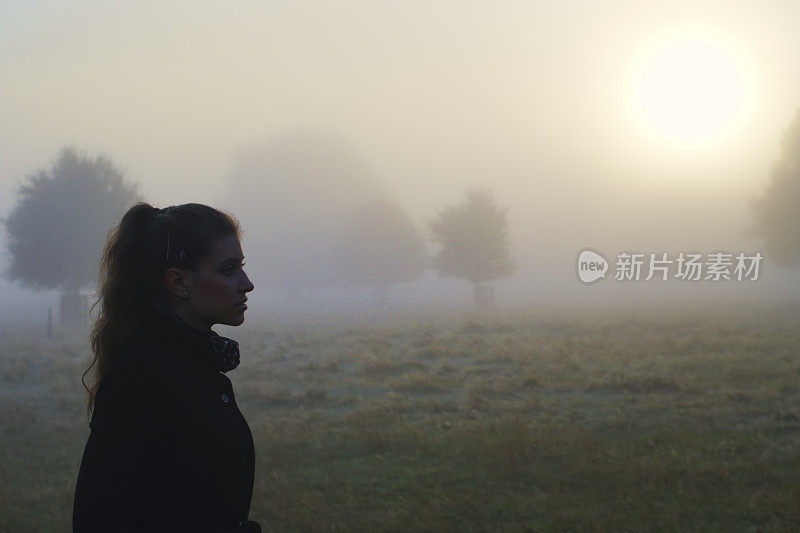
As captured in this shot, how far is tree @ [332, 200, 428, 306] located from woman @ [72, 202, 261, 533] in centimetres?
451

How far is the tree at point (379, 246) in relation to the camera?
19.8 ft

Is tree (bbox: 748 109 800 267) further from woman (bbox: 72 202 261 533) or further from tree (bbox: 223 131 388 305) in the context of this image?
woman (bbox: 72 202 261 533)

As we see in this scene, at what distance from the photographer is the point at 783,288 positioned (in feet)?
18.1

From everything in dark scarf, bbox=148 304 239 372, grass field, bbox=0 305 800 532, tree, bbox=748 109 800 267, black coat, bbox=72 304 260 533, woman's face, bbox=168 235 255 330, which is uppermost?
tree, bbox=748 109 800 267

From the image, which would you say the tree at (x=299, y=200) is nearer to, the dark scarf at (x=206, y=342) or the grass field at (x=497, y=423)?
the grass field at (x=497, y=423)

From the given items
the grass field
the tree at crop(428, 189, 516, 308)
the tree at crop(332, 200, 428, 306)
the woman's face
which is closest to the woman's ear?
the woman's face

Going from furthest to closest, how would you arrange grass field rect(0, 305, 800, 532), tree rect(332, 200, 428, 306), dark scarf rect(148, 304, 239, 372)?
tree rect(332, 200, 428, 306)
grass field rect(0, 305, 800, 532)
dark scarf rect(148, 304, 239, 372)

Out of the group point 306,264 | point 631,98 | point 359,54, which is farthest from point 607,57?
point 306,264

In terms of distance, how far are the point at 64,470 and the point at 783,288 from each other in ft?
17.6

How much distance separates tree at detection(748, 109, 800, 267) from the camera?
5496 mm

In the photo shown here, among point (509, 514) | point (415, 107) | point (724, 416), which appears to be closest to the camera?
point (509, 514)

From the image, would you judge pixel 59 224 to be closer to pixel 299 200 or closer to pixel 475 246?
pixel 299 200

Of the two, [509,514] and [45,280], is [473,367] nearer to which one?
Answer: [509,514]

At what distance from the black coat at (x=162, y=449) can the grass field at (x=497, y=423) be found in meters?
3.01
